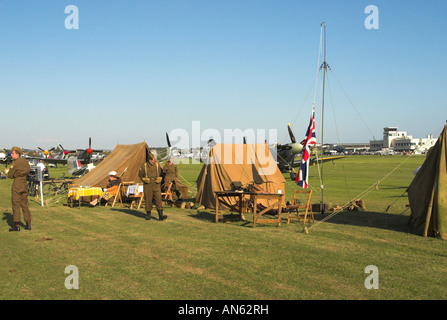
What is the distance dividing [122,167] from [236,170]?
17.2 ft

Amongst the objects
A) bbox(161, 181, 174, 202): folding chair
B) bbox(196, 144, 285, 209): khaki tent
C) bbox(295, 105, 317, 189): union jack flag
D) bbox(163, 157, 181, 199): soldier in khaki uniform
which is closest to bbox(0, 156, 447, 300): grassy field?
bbox(295, 105, 317, 189): union jack flag

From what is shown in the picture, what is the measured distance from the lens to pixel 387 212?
12.0 metres

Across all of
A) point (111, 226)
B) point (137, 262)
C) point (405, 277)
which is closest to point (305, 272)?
point (405, 277)

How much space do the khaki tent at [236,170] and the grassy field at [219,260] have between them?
2732 millimetres

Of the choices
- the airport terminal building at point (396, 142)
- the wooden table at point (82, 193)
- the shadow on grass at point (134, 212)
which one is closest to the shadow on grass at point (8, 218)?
the wooden table at point (82, 193)

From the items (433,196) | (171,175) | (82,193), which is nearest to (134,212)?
(82,193)

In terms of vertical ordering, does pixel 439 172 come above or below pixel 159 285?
above

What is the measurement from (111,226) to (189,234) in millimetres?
2434

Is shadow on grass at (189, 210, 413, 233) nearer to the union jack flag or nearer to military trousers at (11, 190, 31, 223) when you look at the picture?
the union jack flag

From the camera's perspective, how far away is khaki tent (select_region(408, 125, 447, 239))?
27.1 ft

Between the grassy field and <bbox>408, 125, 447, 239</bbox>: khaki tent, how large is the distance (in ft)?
1.15

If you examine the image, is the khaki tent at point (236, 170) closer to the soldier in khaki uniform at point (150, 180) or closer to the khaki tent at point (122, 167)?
the soldier in khaki uniform at point (150, 180)

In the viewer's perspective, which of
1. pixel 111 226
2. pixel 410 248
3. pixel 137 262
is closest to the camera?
pixel 137 262

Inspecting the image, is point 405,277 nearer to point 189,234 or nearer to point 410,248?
point 410,248
